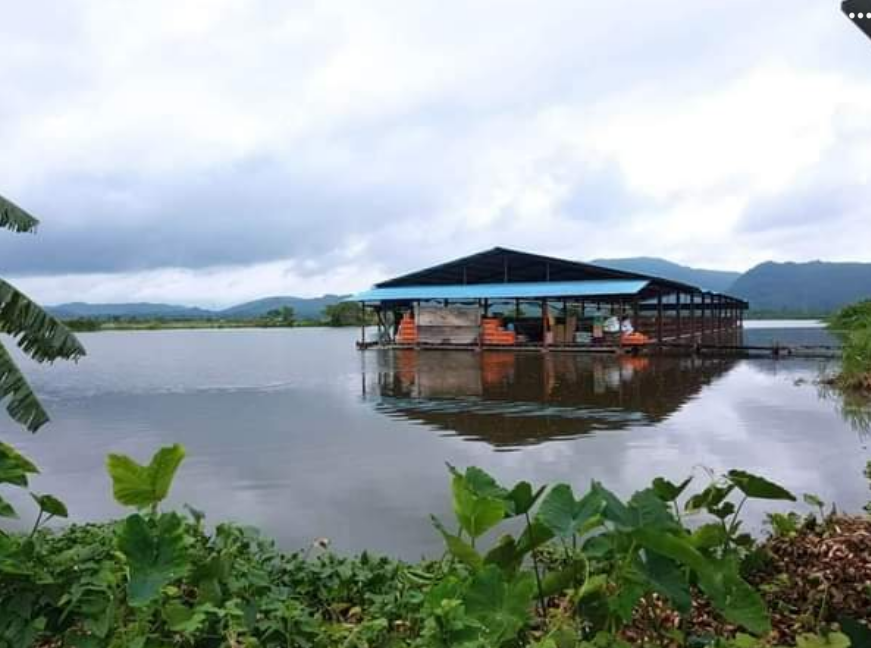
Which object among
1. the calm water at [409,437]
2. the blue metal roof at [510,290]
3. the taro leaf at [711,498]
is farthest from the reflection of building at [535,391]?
the taro leaf at [711,498]

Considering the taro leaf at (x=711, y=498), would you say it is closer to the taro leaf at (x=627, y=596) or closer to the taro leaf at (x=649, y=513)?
the taro leaf at (x=649, y=513)

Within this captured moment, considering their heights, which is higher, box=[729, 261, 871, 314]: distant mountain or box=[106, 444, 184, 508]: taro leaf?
box=[729, 261, 871, 314]: distant mountain

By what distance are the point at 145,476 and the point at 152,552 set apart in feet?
0.75

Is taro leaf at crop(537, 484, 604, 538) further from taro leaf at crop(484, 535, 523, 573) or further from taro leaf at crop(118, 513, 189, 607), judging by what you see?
taro leaf at crop(118, 513, 189, 607)

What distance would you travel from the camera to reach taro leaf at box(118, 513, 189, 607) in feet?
5.88

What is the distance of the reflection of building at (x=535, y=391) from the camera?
8961mm

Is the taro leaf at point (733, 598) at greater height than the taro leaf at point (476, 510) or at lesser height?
lesser

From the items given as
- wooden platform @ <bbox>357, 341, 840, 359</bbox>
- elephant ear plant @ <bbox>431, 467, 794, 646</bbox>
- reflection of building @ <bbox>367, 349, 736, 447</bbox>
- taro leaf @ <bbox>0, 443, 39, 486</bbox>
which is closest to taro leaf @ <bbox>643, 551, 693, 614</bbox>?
elephant ear plant @ <bbox>431, 467, 794, 646</bbox>

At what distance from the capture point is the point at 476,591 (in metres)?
1.78

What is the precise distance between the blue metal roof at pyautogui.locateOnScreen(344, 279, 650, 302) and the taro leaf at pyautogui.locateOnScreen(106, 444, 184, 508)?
19868 mm

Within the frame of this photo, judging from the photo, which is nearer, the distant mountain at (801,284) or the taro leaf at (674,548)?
the taro leaf at (674,548)

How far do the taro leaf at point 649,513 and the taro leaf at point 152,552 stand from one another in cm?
128

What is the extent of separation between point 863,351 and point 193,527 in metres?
13.4

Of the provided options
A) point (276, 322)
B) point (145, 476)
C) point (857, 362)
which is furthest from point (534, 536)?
point (276, 322)
